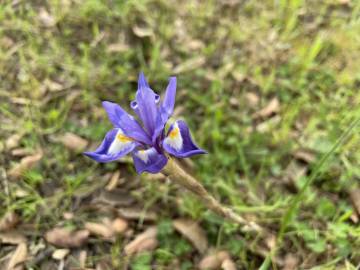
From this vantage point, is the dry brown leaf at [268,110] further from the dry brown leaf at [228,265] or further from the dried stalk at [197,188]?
the dry brown leaf at [228,265]

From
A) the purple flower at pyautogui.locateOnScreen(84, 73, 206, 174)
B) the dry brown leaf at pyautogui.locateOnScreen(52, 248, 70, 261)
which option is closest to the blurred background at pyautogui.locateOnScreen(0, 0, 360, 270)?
the dry brown leaf at pyautogui.locateOnScreen(52, 248, 70, 261)

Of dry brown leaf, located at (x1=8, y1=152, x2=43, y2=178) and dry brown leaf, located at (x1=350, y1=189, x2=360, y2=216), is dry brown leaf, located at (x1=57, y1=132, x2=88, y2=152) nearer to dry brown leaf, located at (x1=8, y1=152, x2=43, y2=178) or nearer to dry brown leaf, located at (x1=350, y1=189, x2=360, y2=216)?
dry brown leaf, located at (x1=8, y1=152, x2=43, y2=178)

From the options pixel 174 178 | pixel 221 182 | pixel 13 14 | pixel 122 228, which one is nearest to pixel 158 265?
pixel 122 228

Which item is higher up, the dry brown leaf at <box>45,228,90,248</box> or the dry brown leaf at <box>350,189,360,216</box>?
the dry brown leaf at <box>45,228,90,248</box>

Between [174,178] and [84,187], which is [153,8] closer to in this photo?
[84,187]

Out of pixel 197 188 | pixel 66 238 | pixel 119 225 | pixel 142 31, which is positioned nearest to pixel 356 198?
pixel 197 188

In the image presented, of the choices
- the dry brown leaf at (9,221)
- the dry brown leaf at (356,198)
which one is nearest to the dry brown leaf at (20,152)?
the dry brown leaf at (9,221)
